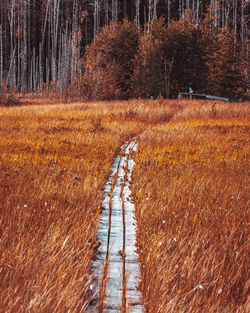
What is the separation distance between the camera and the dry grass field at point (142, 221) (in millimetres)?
2211

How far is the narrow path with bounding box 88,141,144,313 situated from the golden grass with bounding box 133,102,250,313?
110 millimetres

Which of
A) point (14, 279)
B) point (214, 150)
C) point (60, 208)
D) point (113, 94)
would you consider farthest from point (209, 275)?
point (113, 94)

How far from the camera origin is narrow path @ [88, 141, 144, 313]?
2.20 meters

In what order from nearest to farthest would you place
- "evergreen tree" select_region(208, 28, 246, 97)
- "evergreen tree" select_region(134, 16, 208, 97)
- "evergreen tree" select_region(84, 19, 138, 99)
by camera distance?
1. "evergreen tree" select_region(84, 19, 138, 99)
2. "evergreen tree" select_region(208, 28, 246, 97)
3. "evergreen tree" select_region(134, 16, 208, 97)

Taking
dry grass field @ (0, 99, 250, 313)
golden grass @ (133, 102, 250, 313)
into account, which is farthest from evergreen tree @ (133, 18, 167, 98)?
golden grass @ (133, 102, 250, 313)

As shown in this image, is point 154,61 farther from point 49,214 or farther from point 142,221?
point 49,214

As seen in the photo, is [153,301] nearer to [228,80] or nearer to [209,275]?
[209,275]

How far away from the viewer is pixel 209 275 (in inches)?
98.3

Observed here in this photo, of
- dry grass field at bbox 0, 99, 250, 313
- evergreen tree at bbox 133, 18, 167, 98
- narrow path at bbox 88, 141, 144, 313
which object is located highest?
evergreen tree at bbox 133, 18, 167, 98

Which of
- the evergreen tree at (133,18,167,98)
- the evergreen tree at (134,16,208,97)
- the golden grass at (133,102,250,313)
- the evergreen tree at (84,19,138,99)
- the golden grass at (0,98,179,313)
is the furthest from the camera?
the evergreen tree at (134,16,208,97)

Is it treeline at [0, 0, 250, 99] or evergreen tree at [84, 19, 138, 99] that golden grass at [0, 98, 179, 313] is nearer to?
treeline at [0, 0, 250, 99]

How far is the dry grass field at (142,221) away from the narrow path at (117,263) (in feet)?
0.34

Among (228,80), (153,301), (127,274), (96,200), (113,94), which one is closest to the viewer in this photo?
(153,301)

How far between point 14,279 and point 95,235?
1.15m
